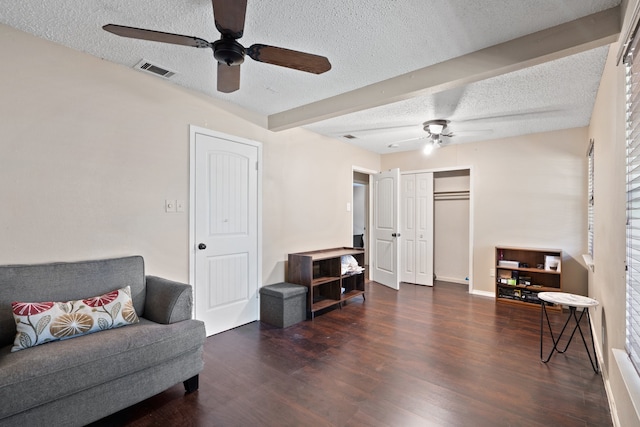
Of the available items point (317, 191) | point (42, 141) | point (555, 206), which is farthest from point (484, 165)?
point (42, 141)

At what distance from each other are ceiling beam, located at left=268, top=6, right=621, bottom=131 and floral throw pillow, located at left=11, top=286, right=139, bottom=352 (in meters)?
2.51

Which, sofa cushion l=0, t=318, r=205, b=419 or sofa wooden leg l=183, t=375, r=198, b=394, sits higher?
sofa cushion l=0, t=318, r=205, b=419

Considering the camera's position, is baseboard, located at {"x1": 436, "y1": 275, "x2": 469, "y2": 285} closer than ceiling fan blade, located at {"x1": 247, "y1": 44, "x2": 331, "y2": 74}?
No

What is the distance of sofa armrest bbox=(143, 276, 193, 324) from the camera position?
2197 millimetres

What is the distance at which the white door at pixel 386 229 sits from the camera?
509cm

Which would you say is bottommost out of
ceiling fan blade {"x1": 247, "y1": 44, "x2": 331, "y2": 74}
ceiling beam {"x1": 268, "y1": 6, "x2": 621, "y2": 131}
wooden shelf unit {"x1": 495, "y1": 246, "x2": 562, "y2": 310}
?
wooden shelf unit {"x1": 495, "y1": 246, "x2": 562, "y2": 310}

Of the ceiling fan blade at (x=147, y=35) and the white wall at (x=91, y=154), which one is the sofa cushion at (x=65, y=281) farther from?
the ceiling fan blade at (x=147, y=35)

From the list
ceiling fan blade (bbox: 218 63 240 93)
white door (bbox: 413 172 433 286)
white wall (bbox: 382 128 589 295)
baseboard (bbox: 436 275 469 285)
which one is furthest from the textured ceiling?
baseboard (bbox: 436 275 469 285)

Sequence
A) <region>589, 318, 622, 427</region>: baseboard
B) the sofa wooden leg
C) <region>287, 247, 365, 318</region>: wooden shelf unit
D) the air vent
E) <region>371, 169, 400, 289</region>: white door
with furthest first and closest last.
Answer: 1. <region>371, 169, 400, 289</region>: white door
2. <region>287, 247, 365, 318</region>: wooden shelf unit
3. the air vent
4. the sofa wooden leg
5. <region>589, 318, 622, 427</region>: baseboard

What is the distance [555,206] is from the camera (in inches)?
169

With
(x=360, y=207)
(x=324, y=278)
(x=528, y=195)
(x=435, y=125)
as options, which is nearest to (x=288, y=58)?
(x=435, y=125)

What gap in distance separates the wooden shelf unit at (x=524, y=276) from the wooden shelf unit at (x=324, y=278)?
209cm

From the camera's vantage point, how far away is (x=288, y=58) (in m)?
1.84

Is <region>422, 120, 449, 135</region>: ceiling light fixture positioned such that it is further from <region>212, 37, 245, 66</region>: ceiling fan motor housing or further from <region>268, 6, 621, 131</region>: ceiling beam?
<region>212, 37, 245, 66</region>: ceiling fan motor housing
